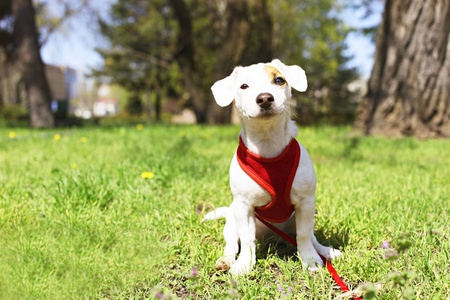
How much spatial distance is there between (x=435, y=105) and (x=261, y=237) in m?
5.74

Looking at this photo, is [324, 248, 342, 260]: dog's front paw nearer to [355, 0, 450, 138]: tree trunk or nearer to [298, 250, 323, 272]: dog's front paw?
[298, 250, 323, 272]: dog's front paw

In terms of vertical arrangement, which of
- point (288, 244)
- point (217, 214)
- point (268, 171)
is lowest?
point (288, 244)

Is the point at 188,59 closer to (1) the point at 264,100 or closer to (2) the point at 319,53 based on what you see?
(1) the point at 264,100

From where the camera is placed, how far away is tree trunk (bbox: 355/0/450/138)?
611cm

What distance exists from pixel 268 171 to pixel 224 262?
0.63m

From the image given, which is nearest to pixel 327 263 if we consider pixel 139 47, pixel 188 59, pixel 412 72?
pixel 412 72

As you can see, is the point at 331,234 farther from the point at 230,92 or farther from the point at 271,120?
the point at 230,92

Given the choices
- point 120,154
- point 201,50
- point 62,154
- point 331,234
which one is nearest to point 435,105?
point 331,234

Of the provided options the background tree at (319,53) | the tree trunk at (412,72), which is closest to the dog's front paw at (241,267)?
the tree trunk at (412,72)

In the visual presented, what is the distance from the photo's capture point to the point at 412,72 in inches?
249

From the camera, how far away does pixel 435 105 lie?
21.3 feet

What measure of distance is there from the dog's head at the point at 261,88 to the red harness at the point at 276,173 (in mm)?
271

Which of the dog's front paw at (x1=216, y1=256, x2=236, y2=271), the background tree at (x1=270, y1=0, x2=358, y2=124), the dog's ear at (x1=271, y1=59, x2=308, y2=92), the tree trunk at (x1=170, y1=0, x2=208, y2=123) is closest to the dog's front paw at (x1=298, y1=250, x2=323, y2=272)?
the dog's front paw at (x1=216, y1=256, x2=236, y2=271)

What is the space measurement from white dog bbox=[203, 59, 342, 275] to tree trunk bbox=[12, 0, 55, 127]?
879 cm
